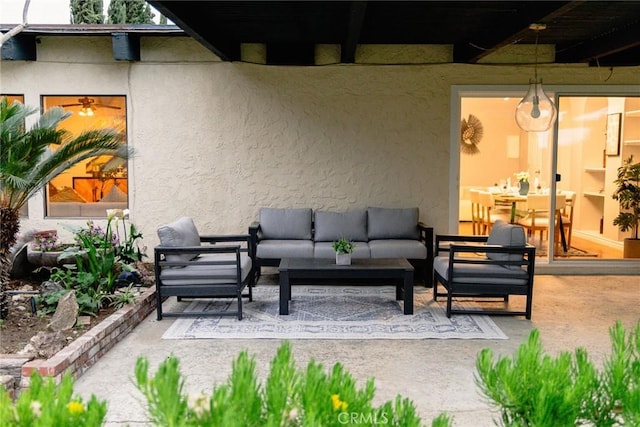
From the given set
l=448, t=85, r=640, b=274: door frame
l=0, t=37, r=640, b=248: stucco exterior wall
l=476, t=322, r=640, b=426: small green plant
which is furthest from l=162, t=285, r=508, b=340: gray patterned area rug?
l=476, t=322, r=640, b=426: small green plant

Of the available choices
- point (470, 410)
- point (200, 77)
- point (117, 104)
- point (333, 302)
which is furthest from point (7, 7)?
point (470, 410)

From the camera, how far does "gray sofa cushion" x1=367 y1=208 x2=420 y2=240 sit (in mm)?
6840

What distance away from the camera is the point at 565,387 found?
1.14 m

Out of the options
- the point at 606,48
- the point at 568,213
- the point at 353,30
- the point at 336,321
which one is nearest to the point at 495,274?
the point at 336,321

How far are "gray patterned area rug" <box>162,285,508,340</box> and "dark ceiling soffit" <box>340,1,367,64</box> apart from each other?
8.63ft

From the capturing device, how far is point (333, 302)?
18.9 ft

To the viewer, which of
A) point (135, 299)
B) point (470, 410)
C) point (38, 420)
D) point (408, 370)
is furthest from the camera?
point (135, 299)

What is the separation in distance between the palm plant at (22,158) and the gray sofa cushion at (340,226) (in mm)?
2839

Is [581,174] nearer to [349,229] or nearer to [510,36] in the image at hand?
[510,36]

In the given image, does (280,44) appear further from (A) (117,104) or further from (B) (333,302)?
(B) (333,302)

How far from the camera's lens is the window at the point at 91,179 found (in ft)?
23.6

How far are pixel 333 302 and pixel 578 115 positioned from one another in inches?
168

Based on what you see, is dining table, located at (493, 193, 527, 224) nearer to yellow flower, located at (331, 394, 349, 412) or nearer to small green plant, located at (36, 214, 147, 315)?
small green plant, located at (36, 214, 147, 315)

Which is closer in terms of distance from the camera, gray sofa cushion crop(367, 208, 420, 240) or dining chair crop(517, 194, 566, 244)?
gray sofa cushion crop(367, 208, 420, 240)
